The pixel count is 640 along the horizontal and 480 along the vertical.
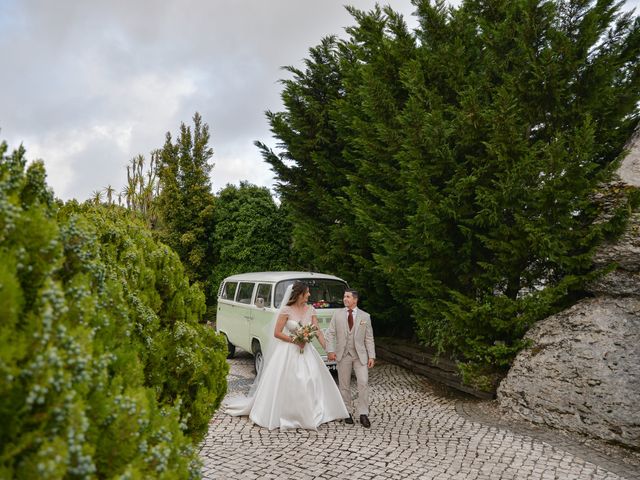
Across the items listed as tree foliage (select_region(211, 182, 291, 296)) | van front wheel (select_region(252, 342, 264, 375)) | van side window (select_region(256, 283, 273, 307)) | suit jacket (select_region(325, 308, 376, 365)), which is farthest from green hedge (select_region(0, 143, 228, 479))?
tree foliage (select_region(211, 182, 291, 296))

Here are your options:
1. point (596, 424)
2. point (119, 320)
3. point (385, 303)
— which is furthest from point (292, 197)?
point (119, 320)

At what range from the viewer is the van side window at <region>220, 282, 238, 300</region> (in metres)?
11.1

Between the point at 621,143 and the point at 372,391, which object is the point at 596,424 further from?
the point at 621,143

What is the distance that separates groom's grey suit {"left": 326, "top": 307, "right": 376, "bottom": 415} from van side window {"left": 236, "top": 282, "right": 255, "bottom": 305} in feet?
11.1

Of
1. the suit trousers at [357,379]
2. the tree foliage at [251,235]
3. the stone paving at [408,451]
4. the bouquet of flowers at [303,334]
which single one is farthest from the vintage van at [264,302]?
the tree foliage at [251,235]

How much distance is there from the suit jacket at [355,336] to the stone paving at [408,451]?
98 cm

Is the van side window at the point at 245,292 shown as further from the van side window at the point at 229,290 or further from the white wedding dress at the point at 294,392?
the white wedding dress at the point at 294,392

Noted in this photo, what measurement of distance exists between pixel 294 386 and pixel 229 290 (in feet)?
17.2

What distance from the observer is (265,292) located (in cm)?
940

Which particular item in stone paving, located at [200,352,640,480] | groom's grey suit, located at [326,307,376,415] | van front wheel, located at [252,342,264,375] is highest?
groom's grey suit, located at [326,307,376,415]

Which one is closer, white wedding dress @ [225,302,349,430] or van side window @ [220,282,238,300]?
white wedding dress @ [225,302,349,430]

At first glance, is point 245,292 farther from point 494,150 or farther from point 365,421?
point 494,150

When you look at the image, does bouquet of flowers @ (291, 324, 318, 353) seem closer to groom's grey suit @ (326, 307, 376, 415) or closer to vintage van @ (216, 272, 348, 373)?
groom's grey suit @ (326, 307, 376, 415)

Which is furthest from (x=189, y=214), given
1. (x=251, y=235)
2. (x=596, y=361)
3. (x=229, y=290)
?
(x=596, y=361)
